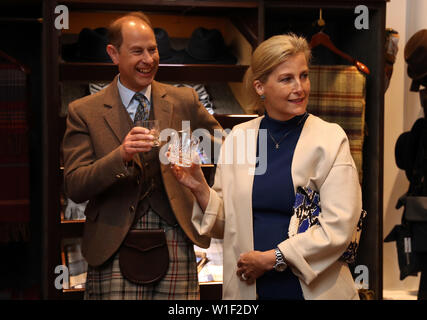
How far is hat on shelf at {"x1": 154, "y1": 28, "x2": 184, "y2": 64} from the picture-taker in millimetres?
3641

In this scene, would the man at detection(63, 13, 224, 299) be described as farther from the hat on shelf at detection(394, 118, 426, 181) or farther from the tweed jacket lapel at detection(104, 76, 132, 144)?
the hat on shelf at detection(394, 118, 426, 181)

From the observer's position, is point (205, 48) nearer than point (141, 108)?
No

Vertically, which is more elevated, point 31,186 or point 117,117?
point 117,117

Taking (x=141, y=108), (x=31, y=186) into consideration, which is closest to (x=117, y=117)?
(x=141, y=108)

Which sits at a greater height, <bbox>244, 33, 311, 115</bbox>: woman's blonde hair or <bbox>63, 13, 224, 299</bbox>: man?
<bbox>244, 33, 311, 115</bbox>: woman's blonde hair

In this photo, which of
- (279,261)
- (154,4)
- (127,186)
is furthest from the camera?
(154,4)

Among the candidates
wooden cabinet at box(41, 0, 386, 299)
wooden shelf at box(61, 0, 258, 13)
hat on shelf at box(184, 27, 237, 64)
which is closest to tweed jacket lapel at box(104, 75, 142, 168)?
wooden cabinet at box(41, 0, 386, 299)

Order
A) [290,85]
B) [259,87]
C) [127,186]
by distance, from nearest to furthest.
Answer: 1. [290,85]
2. [259,87]
3. [127,186]

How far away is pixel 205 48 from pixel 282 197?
1866 mm

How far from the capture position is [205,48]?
12.2 ft

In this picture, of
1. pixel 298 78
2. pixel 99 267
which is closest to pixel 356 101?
pixel 298 78

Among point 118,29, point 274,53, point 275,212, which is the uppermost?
point 118,29

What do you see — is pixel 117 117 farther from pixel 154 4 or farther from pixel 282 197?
pixel 154 4
